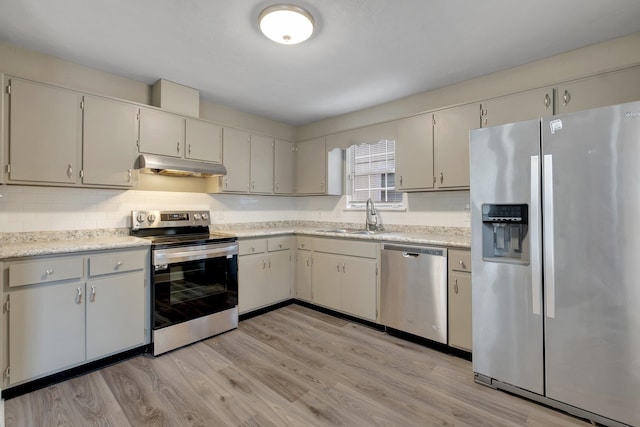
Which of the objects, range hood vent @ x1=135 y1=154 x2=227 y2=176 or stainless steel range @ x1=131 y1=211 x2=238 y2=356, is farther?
range hood vent @ x1=135 y1=154 x2=227 y2=176

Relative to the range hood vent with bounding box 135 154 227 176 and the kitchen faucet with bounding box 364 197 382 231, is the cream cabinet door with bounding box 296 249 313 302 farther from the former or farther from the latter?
the range hood vent with bounding box 135 154 227 176

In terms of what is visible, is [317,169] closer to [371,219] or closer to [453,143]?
[371,219]

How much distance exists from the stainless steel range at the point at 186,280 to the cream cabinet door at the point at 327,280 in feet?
3.14

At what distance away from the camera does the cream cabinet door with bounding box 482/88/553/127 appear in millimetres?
2361

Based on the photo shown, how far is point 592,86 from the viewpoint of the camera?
220cm

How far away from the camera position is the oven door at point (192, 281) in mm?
2535

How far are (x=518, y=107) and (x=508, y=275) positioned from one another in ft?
4.75

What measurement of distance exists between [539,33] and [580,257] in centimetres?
166

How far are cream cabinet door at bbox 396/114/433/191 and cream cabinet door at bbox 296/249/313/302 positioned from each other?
1.42m

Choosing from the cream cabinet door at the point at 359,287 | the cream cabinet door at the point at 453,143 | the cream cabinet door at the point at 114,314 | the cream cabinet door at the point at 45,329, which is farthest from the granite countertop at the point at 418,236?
the cream cabinet door at the point at 45,329

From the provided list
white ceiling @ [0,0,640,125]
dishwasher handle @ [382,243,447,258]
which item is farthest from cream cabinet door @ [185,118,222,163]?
dishwasher handle @ [382,243,447,258]

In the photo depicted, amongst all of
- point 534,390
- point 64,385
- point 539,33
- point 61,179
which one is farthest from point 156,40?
point 534,390

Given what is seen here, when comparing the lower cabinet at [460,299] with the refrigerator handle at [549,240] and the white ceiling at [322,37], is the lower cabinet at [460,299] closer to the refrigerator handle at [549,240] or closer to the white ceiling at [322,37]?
the refrigerator handle at [549,240]

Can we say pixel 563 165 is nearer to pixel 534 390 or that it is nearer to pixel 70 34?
pixel 534 390
